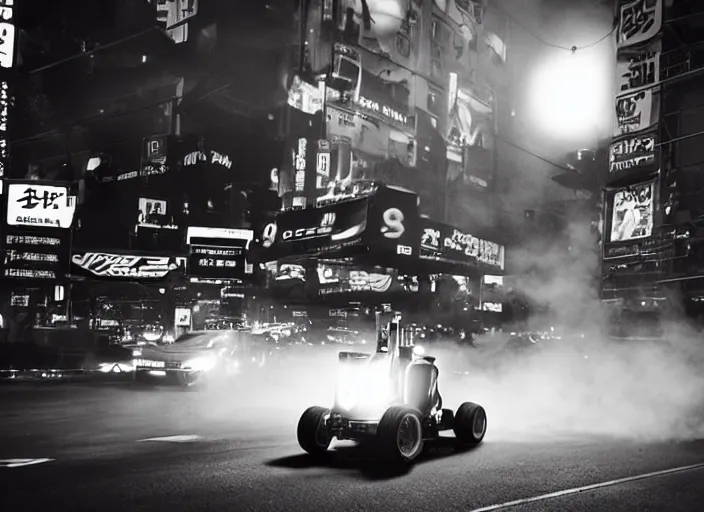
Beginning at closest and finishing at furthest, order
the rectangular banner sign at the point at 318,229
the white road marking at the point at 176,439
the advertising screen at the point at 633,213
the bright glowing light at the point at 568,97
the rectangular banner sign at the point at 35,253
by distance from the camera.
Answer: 1. the white road marking at the point at 176,439
2. the bright glowing light at the point at 568,97
3. the rectangular banner sign at the point at 35,253
4. the rectangular banner sign at the point at 318,229
5. the advertising screen at the point at 633,213

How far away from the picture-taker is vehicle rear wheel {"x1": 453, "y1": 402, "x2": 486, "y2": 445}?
34.8 feet

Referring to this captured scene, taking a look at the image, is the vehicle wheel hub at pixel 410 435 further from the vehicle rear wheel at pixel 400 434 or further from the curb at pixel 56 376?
the curb at pixel 56 376

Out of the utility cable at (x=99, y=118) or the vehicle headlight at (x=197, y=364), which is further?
the utility cable at (x=99, y=118)

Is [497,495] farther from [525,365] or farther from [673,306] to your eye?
[673,306]

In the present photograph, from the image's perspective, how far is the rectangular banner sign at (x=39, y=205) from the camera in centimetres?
2627

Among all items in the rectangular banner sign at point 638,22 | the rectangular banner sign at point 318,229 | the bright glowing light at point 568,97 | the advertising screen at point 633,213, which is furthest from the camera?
the advertising screen at point 633,213

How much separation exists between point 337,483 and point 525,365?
1064 cm

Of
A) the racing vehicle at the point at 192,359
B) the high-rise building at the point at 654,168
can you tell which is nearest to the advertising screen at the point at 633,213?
the high-rise building at the point at 654,168

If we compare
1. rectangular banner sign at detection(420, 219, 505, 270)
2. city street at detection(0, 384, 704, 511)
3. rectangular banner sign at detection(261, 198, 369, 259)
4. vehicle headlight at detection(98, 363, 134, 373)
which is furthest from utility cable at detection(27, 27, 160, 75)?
city street at detection(0, 384, 704, 511)

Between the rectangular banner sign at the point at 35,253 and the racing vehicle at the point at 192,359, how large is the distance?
262 inches

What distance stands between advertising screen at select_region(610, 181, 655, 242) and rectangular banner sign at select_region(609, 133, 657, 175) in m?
1.32

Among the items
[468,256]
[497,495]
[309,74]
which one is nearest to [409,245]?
[468,256]

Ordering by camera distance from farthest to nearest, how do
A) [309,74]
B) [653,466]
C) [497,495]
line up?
1. [309,74]
2. [653,466]
3. [497,495]

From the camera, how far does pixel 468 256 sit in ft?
98.4
